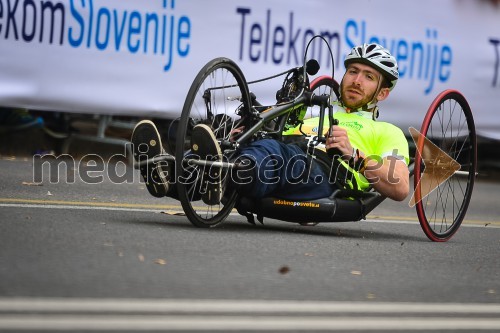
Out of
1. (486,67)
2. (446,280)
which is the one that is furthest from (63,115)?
(446,280)

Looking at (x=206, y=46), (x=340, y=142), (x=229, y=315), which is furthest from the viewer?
(x=206, y=46)

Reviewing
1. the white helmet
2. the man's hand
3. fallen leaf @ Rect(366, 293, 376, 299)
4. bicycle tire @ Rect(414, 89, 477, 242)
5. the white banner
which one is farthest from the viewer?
the white banner

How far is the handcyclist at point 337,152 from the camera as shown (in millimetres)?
6750

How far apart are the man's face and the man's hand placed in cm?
59

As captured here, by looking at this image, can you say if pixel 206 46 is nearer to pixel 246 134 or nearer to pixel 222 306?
pixel 246 134

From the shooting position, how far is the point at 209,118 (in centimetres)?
716

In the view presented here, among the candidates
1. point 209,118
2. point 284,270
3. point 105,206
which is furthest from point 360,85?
point 284,270

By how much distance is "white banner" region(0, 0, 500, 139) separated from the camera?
12117 millimetres

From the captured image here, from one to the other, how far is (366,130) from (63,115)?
20.2 feet

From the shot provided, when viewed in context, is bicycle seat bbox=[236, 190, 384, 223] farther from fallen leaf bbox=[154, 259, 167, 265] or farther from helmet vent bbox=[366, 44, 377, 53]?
fallen leaf bbox=[154, 259, 167, 265]

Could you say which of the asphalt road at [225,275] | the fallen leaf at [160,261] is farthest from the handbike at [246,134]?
the fallen leaf at [160,261]

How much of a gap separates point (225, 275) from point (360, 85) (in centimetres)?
260

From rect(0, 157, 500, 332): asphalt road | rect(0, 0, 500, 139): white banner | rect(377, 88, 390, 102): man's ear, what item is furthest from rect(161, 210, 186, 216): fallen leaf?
rect(0, 0, 500, 139): white banner

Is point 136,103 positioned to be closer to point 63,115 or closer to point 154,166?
point 63,115
